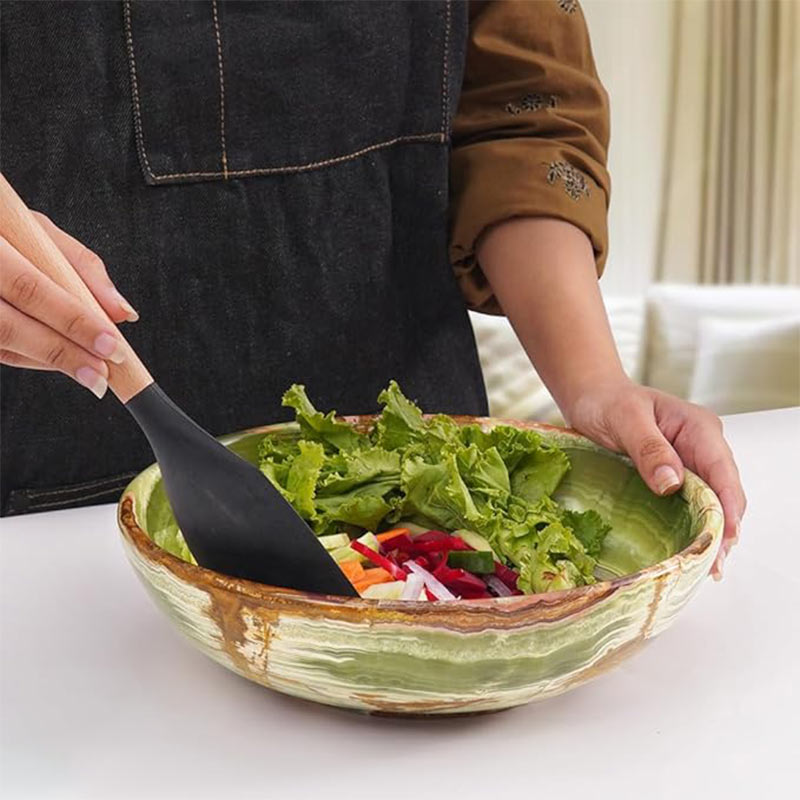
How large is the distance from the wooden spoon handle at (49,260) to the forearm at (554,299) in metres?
0.43

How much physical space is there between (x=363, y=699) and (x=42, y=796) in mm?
175

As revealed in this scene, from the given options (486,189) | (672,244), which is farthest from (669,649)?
(672,244)

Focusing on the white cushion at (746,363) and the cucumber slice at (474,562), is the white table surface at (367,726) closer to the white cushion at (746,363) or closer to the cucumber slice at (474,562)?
the cucumber slice at (474,562)

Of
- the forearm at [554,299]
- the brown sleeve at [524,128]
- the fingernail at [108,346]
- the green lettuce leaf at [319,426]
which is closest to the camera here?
the fingernail at [108,346]

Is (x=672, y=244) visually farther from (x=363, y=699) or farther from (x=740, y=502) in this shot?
(x=363, y=699)

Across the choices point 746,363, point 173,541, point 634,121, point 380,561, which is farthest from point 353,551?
point 634,121

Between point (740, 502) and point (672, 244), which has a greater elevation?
point (740, 502)

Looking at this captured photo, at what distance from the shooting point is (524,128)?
49.9 inches

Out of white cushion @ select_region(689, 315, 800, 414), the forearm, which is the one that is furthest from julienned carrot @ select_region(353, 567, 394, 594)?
white cushion @ select_region(689, 315, 800, 414)

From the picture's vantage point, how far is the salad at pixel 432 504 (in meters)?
0.78

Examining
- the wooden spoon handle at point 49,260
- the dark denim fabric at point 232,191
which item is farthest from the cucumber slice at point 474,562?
the dark denim fabric at point 232,191

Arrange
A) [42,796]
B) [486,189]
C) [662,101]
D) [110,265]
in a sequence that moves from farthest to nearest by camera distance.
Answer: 1. [662,101]
2. [486,189]
3. [110,265]
4. [42,796]

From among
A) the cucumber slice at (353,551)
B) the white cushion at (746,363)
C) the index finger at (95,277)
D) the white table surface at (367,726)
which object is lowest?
the white cushion at (746,363)

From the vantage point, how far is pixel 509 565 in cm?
82
